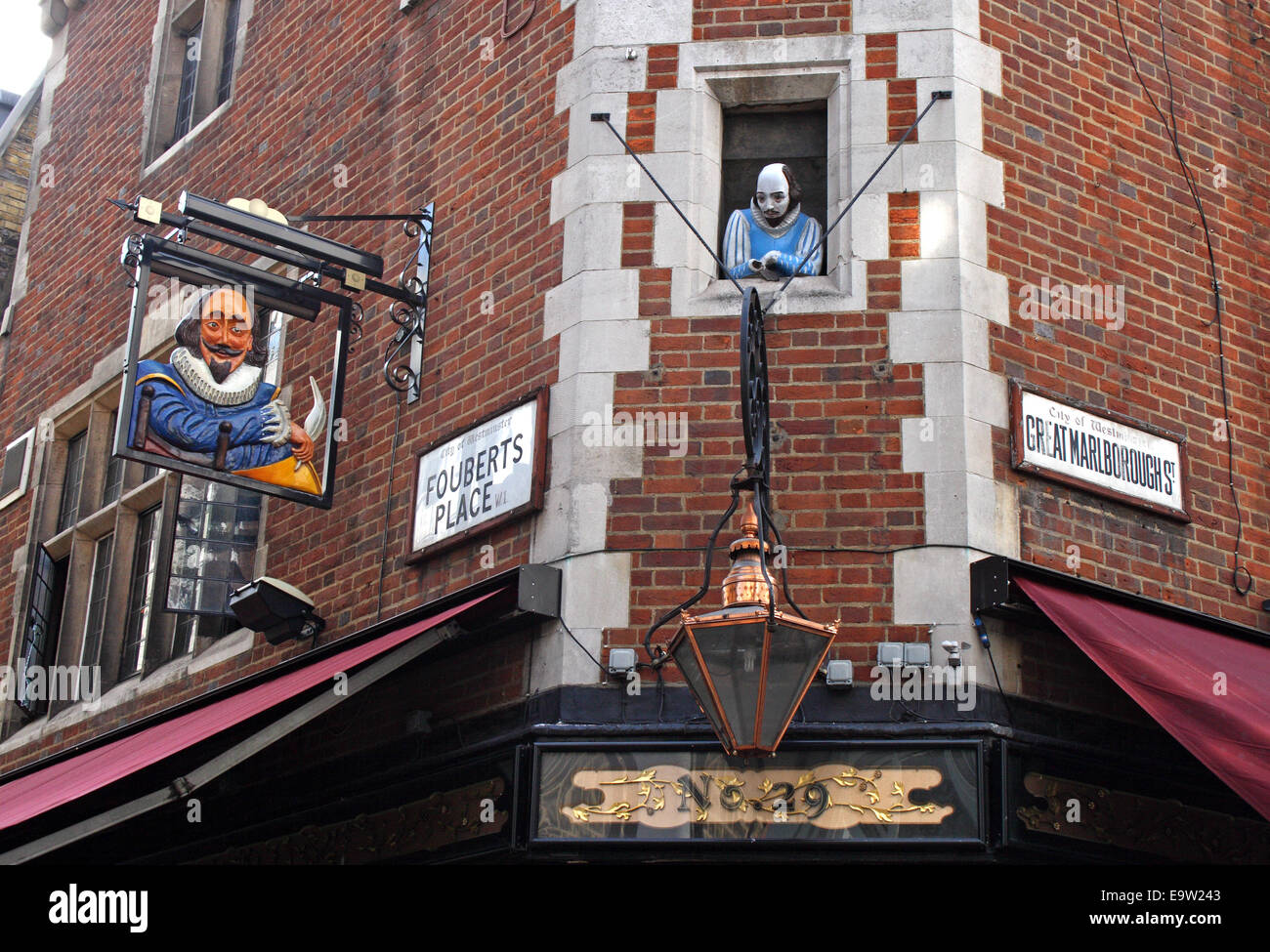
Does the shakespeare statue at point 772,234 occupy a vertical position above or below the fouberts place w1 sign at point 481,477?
above

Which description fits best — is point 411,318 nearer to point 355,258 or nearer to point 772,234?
point 355,258

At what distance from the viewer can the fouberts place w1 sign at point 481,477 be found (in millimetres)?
8711

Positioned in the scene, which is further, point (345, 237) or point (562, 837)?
point (345, 237)

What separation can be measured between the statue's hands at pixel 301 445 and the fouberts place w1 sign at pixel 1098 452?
3.78m

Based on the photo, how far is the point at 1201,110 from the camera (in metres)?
10.0

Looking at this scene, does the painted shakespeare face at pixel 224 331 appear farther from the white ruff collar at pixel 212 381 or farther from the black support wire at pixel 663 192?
the black support wire at pixel 663 192

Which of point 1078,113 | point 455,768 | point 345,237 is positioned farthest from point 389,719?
point 1078,113

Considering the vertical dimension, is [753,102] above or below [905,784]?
above

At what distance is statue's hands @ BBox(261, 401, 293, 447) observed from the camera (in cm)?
963

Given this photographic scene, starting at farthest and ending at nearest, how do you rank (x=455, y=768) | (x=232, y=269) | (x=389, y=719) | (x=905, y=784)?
(x=232, y=269) < (x=389, y=719) < (x=455, y=768) < (x=905, y=784)

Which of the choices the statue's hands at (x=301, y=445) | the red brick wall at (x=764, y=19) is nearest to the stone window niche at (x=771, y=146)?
the red brick wall at (x=764, y=19)

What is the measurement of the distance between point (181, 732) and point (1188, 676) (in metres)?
4.59
